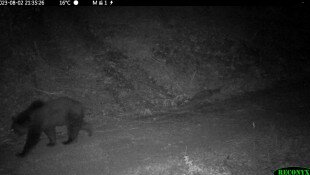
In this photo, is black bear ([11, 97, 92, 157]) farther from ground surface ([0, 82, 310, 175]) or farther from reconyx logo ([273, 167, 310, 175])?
reconyx logo ([273, 167, 310, 175])

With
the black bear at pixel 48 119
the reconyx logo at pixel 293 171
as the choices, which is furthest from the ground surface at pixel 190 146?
the black bear at pixel 48 119

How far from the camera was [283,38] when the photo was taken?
47.9ft

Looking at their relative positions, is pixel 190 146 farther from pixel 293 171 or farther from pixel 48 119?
pixel 48 119

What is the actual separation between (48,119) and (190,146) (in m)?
3.90

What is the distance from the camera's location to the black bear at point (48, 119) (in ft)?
23.7

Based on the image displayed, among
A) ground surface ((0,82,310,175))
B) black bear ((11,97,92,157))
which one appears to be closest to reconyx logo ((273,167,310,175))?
ground surface ((0,82,310,175))

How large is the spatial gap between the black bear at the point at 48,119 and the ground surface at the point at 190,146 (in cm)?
37

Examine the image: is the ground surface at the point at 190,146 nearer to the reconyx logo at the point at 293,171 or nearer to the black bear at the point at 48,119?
the reconyx logo at the point at 293,171

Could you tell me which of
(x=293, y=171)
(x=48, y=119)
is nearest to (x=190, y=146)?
(x=293, y=171)

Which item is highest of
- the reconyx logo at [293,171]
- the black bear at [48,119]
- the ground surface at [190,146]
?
the black bear at [48,119]

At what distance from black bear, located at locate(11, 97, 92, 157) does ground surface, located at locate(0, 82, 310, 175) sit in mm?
366

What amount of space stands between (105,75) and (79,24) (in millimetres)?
4720

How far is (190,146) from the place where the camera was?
7.11m

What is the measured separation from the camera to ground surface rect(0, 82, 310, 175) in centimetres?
625
